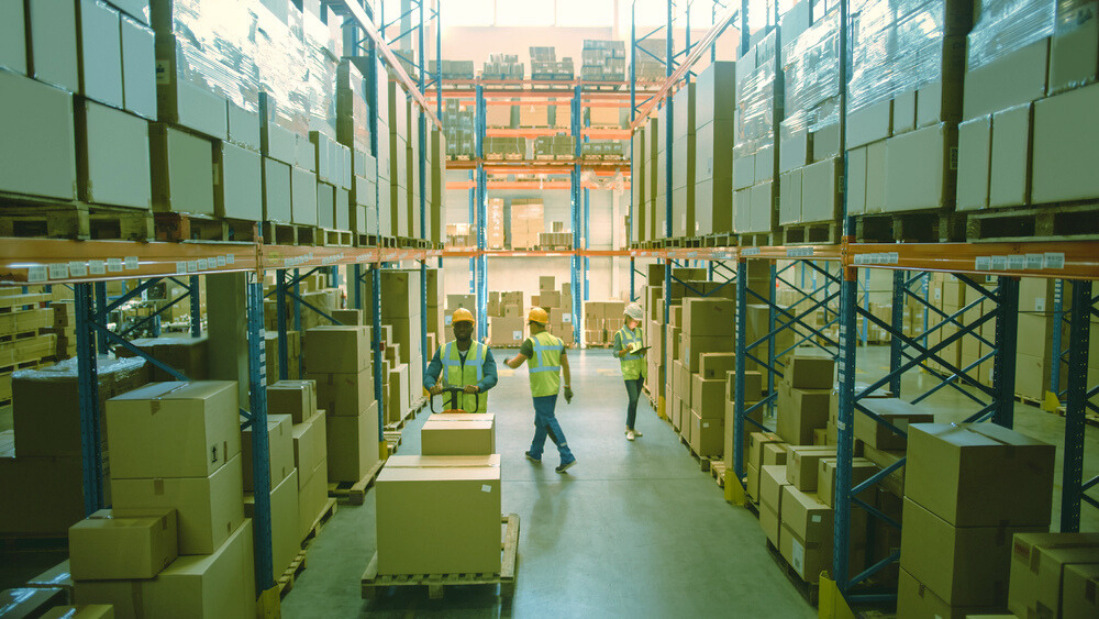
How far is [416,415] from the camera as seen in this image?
9820 mm

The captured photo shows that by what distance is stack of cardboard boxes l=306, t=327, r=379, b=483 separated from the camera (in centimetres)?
636

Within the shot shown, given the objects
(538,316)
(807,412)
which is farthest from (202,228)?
(807,412)

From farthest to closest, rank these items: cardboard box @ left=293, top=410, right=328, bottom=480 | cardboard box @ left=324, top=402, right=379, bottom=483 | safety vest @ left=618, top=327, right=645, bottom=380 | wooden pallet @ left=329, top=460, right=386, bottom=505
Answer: safety vest @ left=618, top=327, right=645, bottom=380 → cardboard box @ left=324, top=402, right=379, bottom=483 → wooden pallet @ left=329, top=460, right=386, bottom=505 → cardboard box @ left=293, top=410, right=328, bottom=480

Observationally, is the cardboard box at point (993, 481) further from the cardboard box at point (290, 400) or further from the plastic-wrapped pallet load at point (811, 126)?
the cardboard box at point (290, 400)

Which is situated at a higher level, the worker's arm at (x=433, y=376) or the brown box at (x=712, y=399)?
the worker's arm at (x=433, y=376)

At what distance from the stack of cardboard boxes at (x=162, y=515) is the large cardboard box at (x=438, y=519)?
1.03 metres

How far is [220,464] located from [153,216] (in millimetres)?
1469

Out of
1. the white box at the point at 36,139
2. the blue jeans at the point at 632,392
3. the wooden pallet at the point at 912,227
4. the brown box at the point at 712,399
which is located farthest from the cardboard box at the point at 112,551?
the blue jeans at the point at 632,392

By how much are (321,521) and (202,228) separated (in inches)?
130

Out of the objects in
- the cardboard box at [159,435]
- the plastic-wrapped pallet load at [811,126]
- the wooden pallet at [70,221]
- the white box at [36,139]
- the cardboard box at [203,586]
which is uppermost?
the plastic-wrapped pallet load at [811,126]

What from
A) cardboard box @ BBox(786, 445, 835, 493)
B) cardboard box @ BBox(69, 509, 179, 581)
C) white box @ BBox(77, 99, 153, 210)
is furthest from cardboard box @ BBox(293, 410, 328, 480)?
cardboard box @ BBox(786, 445, 835, 493)

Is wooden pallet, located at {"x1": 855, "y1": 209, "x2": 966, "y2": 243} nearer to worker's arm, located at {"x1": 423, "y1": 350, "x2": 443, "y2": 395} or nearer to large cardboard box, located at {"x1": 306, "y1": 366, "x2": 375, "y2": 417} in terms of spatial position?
worker's arm, located at {"x1": 423, "y1": 350, "x2": 443, "y2": 395}

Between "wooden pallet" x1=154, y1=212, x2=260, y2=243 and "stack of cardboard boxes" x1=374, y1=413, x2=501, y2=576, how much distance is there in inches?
→ 72.7

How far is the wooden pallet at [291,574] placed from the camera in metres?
4.61
